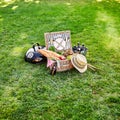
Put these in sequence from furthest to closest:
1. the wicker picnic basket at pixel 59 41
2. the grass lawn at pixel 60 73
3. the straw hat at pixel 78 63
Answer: the wicker picnic basket at pixel 59 41 < the straw hat at pixel 78 63 < the grass lawn at pixel 60 73

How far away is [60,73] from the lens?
5.19 m

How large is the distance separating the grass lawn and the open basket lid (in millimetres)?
469

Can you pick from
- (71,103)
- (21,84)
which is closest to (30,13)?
(21,84)

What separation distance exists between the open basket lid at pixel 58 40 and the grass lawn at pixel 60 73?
47cm

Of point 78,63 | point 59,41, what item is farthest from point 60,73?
point 59,41

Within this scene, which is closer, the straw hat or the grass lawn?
the grass lawn

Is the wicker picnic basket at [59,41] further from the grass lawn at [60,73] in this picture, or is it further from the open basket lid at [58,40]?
the grass lawn at [60,73]

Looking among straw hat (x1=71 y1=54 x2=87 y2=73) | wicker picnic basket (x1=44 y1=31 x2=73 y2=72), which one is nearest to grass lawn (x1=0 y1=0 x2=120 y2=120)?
straw hat (x1=71 y1=54 x2=87 y2=73)

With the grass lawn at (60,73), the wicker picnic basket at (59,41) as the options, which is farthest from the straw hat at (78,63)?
the wicker picnic basket at (59,41)

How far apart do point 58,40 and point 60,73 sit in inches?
30.8

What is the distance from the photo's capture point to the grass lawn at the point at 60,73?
13.9 feet

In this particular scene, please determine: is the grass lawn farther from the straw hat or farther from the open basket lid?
the open basket lid

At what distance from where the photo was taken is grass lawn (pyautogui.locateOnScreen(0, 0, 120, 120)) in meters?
4.23

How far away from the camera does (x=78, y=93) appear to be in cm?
464
